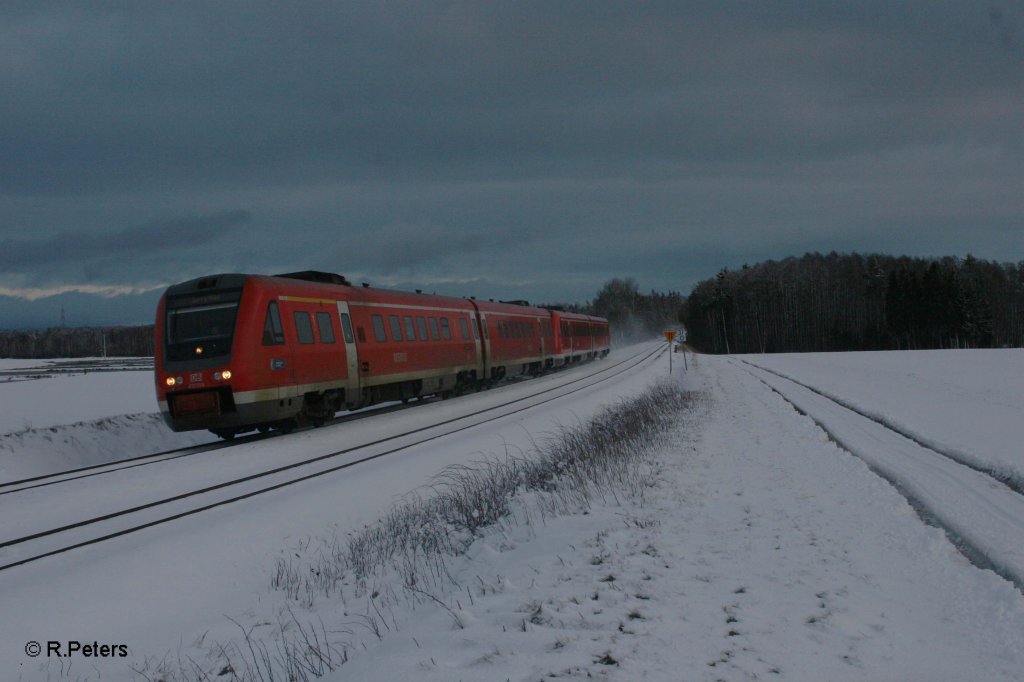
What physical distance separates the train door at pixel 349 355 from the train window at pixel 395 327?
225 cm

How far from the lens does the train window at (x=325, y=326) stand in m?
16.7

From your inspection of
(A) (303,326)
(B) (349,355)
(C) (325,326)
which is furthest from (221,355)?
(B) (349,355)

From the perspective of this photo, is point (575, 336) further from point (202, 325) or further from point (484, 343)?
point (202, 325)

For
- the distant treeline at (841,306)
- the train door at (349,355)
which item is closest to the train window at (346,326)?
the train door at (349,355)

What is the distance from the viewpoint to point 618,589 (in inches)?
203

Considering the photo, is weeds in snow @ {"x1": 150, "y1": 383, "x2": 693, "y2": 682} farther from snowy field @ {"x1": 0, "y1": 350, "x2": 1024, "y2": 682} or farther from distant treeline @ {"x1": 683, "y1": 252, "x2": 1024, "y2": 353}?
distant treeline @ {"x1": 683, "y1": 252, "x2": 1024, "y2": 353}

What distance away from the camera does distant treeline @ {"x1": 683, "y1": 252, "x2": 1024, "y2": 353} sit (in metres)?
88.5

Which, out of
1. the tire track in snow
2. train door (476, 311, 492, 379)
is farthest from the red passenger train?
the tire track in snow

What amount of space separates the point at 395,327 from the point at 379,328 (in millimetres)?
995

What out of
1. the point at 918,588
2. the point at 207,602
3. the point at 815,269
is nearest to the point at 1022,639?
the point at 918,588

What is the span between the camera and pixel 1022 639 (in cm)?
431

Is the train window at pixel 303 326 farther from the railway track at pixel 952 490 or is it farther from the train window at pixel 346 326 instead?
the railway track at pixel 952 490

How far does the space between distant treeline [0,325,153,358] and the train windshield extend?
126893 mm

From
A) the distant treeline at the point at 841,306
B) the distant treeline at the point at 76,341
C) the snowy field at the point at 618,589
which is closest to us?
the snowy field at the point at 618,589
